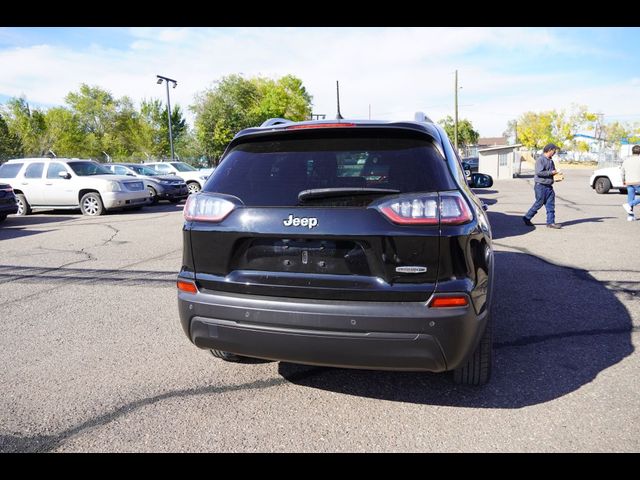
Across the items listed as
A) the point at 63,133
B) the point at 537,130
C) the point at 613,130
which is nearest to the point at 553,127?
the point at 537,130

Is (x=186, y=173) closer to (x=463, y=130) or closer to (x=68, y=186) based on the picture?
(x=68, y=186)

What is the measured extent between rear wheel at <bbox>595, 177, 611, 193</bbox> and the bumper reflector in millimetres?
19551

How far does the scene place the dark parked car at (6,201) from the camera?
11734mm

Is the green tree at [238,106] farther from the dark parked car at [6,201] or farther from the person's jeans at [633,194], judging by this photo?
the person's jeans at [633,194]

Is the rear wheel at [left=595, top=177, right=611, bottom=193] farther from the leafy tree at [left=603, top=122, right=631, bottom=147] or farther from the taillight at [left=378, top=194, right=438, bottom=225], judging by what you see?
the leafy tree at [left=603, top=122, right=631, bottom=147]

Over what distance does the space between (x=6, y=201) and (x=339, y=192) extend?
12.3m

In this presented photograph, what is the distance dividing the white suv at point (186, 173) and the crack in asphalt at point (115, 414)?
17190 mm

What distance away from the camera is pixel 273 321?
2.56 m

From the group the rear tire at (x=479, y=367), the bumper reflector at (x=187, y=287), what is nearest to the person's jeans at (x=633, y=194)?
the rear tire at (x=479, y=367)

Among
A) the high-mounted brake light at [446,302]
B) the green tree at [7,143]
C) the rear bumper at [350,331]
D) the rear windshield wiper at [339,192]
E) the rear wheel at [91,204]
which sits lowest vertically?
the rear bumper at [350,331]

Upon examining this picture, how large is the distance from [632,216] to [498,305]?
315 inches
